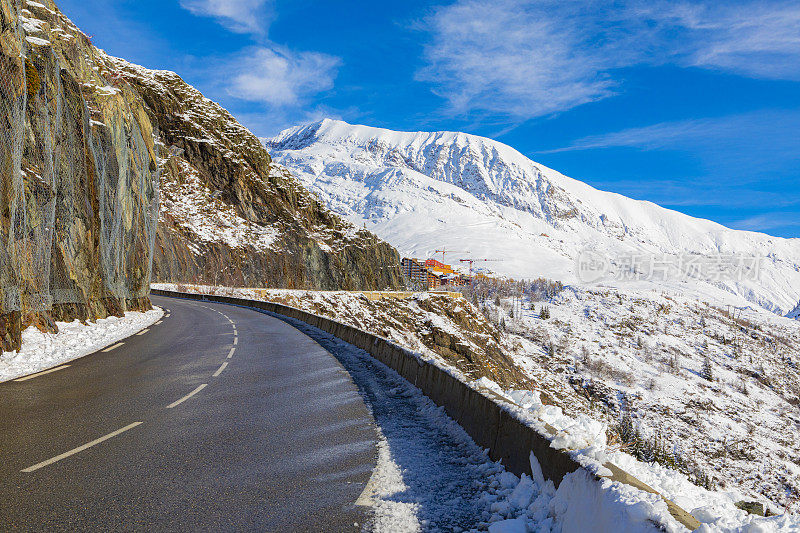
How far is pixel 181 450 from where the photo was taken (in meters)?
5.93

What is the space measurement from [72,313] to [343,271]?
79.6 meters

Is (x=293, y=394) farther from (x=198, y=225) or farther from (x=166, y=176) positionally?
(x=166, y=176)

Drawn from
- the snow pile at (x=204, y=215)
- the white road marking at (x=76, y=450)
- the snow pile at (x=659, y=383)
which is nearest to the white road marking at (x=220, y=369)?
the white road marking at (x=76, y=450)

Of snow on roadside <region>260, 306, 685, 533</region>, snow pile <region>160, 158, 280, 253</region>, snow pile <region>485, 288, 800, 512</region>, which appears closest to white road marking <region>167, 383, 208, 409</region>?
snow on roadside <region>260, 306, 685, 533</region>

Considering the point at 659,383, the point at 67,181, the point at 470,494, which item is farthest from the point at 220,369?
the point at 659,383

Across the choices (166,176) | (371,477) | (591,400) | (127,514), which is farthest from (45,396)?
(591,400)

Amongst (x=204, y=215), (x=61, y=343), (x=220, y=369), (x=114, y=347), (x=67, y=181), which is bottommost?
(x=220, y=369)

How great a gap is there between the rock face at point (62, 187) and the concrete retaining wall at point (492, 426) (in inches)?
396

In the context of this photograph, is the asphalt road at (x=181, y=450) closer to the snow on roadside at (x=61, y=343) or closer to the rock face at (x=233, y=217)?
the snow on roadside at (x=61, y=343)

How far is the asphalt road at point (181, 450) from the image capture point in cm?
423

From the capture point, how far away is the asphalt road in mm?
4234

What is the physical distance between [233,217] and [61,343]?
7843cm

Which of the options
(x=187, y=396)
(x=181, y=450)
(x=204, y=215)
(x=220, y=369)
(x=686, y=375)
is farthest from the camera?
(x=686, y=375)

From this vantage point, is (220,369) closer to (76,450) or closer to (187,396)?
(187,396)
